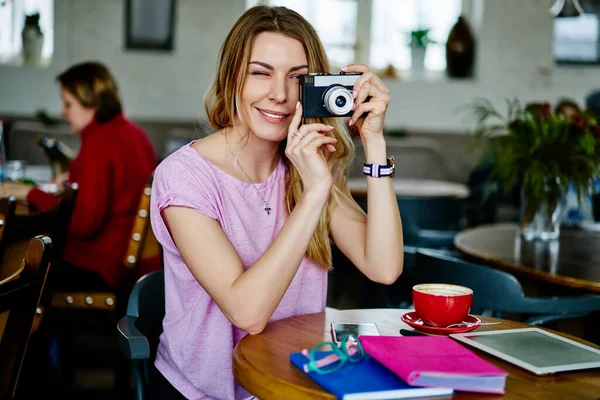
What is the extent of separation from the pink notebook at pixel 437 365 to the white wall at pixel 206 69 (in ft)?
17.1

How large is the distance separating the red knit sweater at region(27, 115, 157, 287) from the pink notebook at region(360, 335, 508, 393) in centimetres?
173

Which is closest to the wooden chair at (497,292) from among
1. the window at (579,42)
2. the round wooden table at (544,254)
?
the round wooden table at (544,254)

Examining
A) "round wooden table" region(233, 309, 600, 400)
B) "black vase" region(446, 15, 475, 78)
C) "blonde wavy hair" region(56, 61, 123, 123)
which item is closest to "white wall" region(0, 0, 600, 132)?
"black vase" region(446, 15, 475, 78)

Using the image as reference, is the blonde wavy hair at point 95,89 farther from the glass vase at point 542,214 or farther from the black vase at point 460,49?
the black vase at point 460,49

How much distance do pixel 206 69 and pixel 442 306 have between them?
5131 millimetres

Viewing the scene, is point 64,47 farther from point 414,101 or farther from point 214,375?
point 214,375

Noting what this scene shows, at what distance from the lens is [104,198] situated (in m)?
2.74

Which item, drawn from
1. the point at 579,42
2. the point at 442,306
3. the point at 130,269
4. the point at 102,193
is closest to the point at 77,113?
the point at 102,193

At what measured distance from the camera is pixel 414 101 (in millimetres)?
6320

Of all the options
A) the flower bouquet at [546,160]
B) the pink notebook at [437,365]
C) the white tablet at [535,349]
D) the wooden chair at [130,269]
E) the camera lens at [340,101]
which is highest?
the camera lens at [340,101]

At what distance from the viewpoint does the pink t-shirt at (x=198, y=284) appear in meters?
1.43

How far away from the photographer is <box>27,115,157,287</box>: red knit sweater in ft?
8.84

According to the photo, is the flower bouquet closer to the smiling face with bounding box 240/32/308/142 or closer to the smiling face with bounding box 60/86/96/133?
the smiling face with bounding box 240/32/308/142

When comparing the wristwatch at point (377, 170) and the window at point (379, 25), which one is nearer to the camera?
the wristwatch at point (377, 170)
